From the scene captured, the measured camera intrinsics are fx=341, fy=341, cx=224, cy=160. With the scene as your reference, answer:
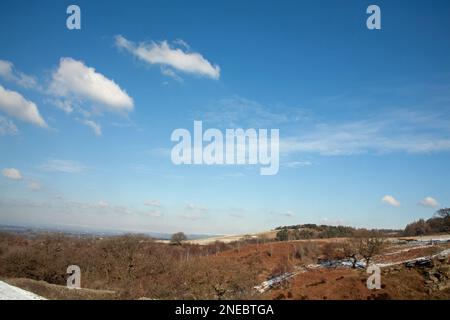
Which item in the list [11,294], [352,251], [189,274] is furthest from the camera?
[352,251]

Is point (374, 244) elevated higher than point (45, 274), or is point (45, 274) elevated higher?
point (374, 244)
